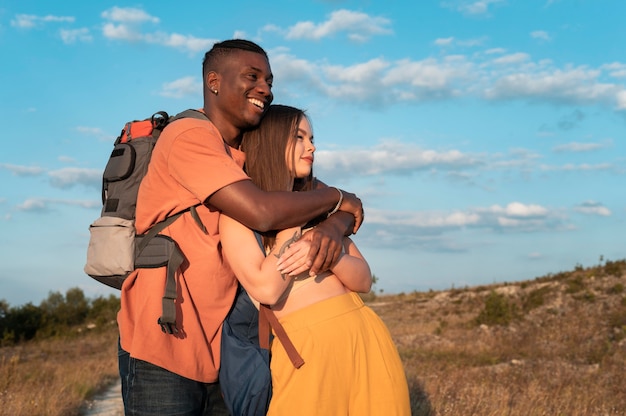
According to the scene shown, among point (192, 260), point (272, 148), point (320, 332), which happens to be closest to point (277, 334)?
point (320, 332)

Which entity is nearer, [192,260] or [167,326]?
[167,326]

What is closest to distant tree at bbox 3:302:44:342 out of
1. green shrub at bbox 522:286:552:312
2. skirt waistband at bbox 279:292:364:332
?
green shrub at bbox 522:286:552:312

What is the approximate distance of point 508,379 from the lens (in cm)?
1016

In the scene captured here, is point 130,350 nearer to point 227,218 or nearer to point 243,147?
point 227,218

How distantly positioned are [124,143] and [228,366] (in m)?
1.14

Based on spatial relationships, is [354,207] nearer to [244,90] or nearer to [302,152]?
[302,152]

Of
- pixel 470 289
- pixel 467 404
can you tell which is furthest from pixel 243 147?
pixel 470 289

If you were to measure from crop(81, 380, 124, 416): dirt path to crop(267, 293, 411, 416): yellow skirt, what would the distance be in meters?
6.37

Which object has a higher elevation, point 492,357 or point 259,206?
point 259,206

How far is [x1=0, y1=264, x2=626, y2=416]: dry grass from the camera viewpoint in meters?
7.83

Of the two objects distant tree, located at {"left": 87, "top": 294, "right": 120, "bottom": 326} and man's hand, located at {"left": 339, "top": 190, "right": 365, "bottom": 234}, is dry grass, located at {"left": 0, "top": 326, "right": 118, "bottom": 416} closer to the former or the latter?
man's hand, located at {"left": 339, "top": 190, "right": 365, "bottom": 234}

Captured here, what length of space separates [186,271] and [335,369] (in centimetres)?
77

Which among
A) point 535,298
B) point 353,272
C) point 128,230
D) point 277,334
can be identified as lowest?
point 535,298

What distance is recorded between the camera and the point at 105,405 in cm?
941
